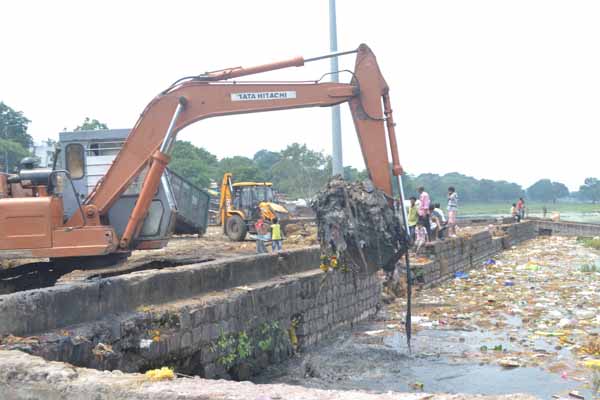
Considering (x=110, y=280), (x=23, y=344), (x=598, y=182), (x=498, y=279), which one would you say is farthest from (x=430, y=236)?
(x=598, y=182)

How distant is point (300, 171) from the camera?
49.8 metres

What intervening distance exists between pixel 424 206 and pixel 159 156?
7.41 meters

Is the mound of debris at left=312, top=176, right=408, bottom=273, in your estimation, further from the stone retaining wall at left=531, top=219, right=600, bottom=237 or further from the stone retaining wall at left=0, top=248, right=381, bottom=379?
the stone retaining wall at left=531, top=219, right=600, bottom=237

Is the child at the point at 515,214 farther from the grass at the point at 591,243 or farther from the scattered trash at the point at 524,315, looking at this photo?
the scattered trash at the point at 524,315

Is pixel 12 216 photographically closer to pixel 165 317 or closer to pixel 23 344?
pixel 165 317

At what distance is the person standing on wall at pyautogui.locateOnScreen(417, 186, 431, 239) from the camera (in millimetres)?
14320

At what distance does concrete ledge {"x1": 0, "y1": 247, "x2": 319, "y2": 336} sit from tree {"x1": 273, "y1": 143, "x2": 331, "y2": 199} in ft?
128

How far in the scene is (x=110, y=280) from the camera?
5.64m

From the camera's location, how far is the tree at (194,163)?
47344mm

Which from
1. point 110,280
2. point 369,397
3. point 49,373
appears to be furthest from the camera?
point 110,280

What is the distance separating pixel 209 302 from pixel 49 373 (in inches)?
129

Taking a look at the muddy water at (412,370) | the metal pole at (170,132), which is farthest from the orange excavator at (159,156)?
the muddy water at (412,370)

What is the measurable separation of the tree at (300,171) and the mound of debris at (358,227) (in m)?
39.2

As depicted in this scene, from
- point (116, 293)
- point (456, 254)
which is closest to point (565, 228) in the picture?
point (456, 254)
